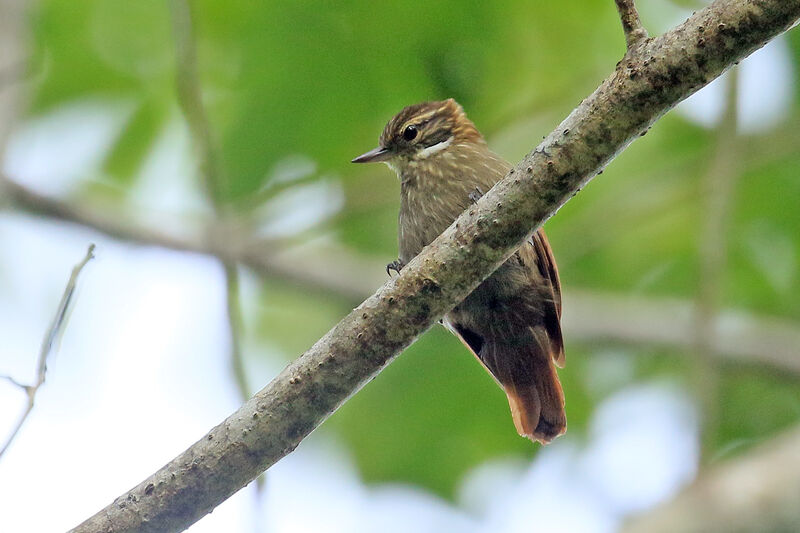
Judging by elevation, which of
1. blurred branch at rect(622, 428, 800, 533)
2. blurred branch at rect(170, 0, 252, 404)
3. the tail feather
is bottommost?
blurred branch at rect(622, 428, 800, 533)

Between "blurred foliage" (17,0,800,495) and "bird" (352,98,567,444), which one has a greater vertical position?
"blurred foliage" (17,0,800,495)

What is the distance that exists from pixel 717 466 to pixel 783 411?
2870 mm

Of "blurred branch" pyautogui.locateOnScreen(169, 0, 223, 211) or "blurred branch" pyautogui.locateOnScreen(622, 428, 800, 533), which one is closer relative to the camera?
"blurred branch" pyautogui.locateOnScreen(622, 428, 800, 533)

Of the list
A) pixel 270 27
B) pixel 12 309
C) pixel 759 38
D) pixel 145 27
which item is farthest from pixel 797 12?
pixel 12 309

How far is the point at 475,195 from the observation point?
192 inches

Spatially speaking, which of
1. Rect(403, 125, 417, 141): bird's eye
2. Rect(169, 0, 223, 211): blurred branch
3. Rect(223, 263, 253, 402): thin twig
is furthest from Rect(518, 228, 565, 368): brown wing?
Rect(169, 0, 223, 211): blurred branch

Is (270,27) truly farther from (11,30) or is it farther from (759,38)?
(759,38)

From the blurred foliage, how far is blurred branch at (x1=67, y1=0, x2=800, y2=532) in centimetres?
302

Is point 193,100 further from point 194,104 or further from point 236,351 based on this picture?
point 236,351

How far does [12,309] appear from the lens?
855cm

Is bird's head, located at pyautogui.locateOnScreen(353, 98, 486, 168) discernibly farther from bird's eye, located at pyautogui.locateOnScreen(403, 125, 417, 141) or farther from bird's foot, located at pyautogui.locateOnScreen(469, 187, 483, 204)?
bird's foot, located at pyautogui.locateOnScreen(469, 187, 483, 204)

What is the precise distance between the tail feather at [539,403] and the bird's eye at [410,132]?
137cm

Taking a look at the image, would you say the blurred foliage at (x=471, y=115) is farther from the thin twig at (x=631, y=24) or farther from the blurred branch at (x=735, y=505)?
the thin twig at (x=631, y=24)

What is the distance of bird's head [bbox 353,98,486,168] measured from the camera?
5715 millimetres
